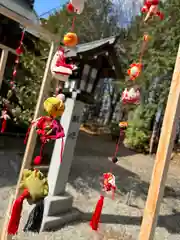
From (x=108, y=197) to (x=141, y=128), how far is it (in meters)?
6.91

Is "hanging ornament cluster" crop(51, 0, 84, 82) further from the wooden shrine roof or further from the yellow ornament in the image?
the wooden shrine roof

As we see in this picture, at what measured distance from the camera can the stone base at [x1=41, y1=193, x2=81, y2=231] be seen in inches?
176

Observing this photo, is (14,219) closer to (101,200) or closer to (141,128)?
(101,200)

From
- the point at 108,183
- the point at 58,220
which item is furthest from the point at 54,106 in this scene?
the point at 58,220

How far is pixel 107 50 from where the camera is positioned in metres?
5.26

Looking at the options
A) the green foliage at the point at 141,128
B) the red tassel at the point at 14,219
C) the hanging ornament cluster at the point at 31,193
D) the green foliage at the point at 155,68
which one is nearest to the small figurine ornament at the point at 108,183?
the hanging ornament cluster at the point at 31,193

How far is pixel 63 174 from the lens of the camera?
4.88 meters

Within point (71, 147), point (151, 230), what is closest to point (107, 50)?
point (71, 147)

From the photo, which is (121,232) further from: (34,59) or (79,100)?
(34,59)

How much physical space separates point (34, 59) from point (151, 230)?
6597 mm

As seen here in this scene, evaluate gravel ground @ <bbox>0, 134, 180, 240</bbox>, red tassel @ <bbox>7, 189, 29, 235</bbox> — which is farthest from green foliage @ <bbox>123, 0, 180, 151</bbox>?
red tassel @ <bbox>7, 189, 29, 235</bbox>

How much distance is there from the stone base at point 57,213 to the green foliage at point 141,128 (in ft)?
26.5

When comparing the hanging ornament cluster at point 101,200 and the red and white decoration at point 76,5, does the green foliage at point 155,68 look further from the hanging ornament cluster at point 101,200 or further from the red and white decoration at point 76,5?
the red and white decoration at point 76,5

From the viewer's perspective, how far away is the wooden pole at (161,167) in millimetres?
1639
